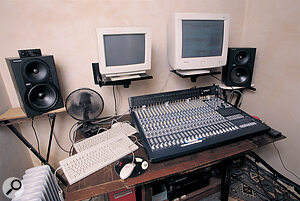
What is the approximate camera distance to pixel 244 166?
1.92 m

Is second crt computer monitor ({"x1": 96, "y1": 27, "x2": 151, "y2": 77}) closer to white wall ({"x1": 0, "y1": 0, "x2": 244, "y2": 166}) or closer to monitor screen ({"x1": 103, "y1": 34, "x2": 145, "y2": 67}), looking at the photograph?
monitor screen ({"x1": 103, "y1": 34, "x2": 145, "y2": 67})

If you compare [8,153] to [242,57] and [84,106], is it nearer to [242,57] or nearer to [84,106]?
[84,106]

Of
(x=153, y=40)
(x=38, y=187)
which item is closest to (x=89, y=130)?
(x=38, y=187)

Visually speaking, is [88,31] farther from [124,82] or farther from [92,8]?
[124,82]

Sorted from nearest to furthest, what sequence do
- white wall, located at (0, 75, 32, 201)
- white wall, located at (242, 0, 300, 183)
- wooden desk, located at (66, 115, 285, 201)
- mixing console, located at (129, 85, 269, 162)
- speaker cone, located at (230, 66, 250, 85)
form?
wooden desk, located at (66, 115, 285, 201) < mixing console, located at (129, 85, 269, 162) < white wall, located at (0, 75, 32, 201) < white wall, located at (242, 0, 300, 183) < speaker cone, located at (230, 66, 250, 85)

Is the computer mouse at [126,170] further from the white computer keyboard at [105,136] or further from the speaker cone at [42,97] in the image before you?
the speaker cone at [42,97]

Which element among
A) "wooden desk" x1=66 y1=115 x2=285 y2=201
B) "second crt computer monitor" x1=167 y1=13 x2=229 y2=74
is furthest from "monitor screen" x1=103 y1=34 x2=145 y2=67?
"wooden desk" x1=66 y1=115 x2=285 y2=201

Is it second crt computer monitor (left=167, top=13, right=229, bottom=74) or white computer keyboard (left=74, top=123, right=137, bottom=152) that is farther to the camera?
second crt computer monitor (left=167, top=13, right=229, bottom=74)

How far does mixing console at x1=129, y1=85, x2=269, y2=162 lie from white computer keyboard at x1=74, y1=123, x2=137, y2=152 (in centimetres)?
15

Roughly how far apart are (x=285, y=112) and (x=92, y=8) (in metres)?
2.05

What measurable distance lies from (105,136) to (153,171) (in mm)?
482

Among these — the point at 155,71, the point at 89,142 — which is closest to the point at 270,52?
the point at 155,71

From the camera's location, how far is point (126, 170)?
84cm

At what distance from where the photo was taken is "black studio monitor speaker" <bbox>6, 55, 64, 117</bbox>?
102 cm
